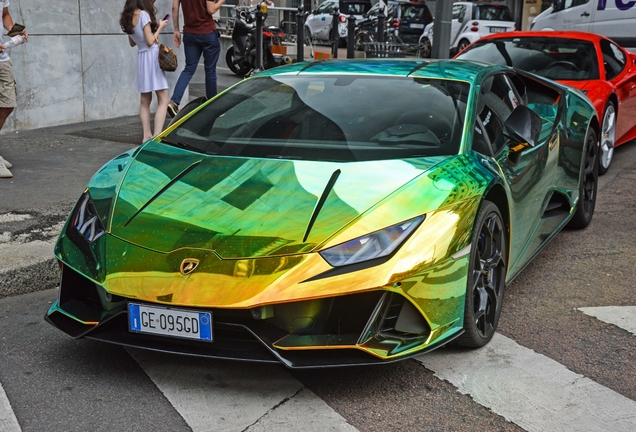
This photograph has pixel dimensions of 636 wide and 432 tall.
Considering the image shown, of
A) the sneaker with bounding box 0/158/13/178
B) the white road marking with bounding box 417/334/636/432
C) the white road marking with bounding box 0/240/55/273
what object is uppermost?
the sneaker with bounding box 0/158/13/178

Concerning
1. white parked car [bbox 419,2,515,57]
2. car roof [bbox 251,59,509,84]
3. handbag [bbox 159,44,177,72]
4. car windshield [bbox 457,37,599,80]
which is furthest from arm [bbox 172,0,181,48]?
white parked car [bbox 419,2,515,57]

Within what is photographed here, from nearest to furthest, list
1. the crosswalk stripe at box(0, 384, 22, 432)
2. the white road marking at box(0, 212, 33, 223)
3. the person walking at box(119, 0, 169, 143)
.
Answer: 1. the crosswalk stripe at box(0, 384, 22, 432)
2. the white road marking at box(0, 212, 33, 223)
3. the person walking at box(119, 0, 169, 143)

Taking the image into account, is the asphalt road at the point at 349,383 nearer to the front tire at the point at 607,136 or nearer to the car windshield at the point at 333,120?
the car windshield at the point at 333,120

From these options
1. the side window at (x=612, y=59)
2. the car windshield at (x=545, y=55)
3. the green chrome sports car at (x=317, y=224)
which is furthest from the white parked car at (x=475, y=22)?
the green chrome sports car at (x=317, y=224)

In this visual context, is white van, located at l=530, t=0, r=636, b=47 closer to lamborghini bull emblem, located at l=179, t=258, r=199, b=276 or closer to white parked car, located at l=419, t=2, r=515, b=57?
white parked car, located at l=419, t=2, r=515, b=57

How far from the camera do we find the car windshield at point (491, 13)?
84.4 ft

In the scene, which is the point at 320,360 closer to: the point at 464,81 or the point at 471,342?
the point at 471,342

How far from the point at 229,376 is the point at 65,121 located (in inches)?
294

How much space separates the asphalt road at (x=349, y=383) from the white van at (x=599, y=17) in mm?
13669

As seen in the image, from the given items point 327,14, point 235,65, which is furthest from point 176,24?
point 327,14

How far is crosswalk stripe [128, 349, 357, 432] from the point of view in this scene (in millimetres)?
3217

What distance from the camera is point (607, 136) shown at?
834 centimetres

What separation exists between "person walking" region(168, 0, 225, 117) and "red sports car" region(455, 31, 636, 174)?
2.88 meters

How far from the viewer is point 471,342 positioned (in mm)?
3836
